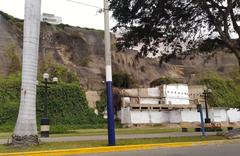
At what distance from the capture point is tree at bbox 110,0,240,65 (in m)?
21.3

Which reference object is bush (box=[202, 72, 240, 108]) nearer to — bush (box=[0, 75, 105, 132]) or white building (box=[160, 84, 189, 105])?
white building (box=[160, 84, 189, 105])

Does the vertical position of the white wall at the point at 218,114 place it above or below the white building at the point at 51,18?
below

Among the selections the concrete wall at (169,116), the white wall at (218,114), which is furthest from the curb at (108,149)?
the white wall at (218,114)

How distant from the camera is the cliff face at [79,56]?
206 feet

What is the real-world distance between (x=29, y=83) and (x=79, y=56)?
58.8 m

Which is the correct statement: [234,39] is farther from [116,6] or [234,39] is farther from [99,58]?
[99,58]

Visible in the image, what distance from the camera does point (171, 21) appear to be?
73.4 ft

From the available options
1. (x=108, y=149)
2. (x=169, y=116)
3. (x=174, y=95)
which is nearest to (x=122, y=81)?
(x=174, y=95)

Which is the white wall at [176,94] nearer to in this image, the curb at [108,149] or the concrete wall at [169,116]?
the concrete wall at [169,116]

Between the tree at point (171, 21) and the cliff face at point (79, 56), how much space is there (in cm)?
3684

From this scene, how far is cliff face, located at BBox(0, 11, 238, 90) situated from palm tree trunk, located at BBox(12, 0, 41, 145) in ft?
142

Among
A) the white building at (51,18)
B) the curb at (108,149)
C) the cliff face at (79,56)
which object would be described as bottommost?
the curb at (108,149)

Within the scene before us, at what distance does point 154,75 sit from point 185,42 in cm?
5747

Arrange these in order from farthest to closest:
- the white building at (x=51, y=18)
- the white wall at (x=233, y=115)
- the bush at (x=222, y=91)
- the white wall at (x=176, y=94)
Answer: the white building at (x=51, y=18)
the bush at (x=222, y=91)
the white wall at (x=176, y=94)
the white wall at (x=233, y=115)
